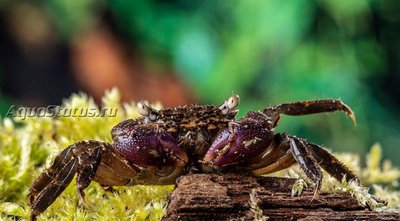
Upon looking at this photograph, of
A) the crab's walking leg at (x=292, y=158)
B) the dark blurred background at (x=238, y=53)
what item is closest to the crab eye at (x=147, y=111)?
the crab's walking leg at (x=292, y=158)

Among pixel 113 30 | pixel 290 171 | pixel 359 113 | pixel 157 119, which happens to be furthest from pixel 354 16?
pixel 157 119

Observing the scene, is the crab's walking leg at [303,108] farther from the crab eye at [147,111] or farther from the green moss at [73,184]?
the crab eye at [147,111]

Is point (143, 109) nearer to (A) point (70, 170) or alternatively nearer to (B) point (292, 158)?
(A) point (70, 170)

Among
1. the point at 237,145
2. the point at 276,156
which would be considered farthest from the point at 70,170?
the point at 276,156

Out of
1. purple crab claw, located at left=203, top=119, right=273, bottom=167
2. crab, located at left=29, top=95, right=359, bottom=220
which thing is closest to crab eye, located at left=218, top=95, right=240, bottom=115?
crab, located at left=29, top=95, right=359, bottom=220

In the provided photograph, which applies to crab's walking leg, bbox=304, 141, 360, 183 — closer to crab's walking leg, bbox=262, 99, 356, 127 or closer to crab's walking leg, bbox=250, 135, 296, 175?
crab's walking leg, bbox=250, 135, 296, 175

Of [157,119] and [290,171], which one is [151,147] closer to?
[157,119]
